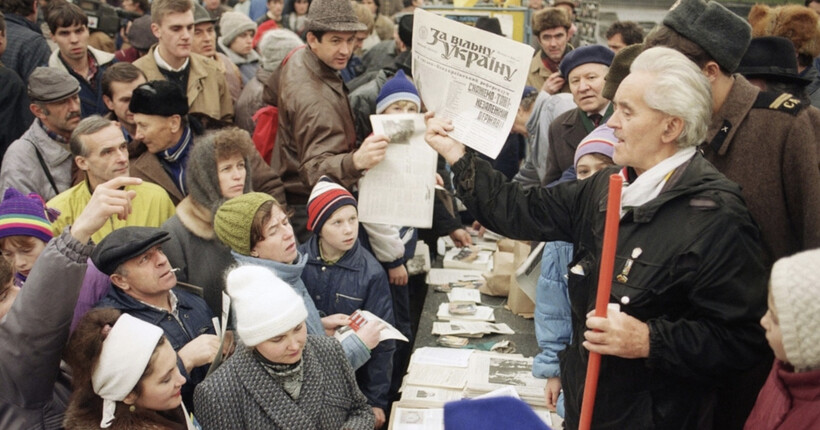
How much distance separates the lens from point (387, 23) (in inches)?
358

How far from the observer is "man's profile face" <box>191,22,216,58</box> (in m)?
5.69

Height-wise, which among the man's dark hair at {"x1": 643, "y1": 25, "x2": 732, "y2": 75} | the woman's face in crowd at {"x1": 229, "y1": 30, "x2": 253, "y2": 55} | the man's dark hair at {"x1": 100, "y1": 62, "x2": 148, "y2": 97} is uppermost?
the man's dark hair at {"x1": 643, "y1": 25, "x2": 732, "y2": 75}

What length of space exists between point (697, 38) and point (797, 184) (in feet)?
1.92

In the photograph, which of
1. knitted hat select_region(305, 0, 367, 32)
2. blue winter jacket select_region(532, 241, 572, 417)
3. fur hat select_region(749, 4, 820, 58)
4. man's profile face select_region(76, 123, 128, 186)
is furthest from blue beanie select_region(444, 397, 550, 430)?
fur hat select_region(749, 4, 820, 58)

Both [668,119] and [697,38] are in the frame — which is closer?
[668,119]

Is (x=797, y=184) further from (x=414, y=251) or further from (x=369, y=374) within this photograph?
(x=414, y=251)

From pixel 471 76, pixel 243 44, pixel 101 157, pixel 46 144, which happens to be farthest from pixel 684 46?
pixel 243 44

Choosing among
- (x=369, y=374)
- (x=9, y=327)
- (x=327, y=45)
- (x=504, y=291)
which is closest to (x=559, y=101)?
(x=504, y=291)

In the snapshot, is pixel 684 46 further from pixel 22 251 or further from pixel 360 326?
pixel 22 251

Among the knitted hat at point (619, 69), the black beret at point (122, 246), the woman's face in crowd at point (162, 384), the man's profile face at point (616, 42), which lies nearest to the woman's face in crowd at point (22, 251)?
the black beret at point (122, 246)

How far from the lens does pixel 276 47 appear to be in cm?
525

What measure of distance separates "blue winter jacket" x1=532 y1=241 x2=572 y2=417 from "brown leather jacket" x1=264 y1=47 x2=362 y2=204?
1.02 metres

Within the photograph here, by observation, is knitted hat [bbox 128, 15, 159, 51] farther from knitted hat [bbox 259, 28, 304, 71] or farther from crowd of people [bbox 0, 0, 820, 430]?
crowd of people [bbox 0, 0, 820, 430]

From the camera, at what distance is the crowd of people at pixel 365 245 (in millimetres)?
1992
